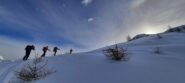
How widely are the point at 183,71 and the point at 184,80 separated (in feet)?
2.40

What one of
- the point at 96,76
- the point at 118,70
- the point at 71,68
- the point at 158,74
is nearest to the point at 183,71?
the point at 158,74

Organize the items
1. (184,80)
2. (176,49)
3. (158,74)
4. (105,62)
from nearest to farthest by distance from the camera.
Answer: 1. (184,80)
2. (158,74)
3. (105,62)
4. (176,49)

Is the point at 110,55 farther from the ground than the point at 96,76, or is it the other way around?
the point at 110,55

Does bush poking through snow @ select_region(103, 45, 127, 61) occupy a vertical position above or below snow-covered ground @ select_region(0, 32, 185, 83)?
above

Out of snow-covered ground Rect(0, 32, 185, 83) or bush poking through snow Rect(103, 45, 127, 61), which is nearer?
snow-covered ground Rect(0, 32, 185, 83)

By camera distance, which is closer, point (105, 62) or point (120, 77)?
point (120, 77)

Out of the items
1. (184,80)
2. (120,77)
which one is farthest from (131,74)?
(184,80)

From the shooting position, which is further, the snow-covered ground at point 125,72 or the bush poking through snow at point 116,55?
the bush poking through snow at point 116,55

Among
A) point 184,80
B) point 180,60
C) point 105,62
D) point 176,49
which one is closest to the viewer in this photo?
point 184,80

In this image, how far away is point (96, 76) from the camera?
5.59 meters

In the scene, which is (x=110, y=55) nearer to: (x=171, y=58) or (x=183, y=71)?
(x=171, y=58)

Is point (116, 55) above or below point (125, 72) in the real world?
above

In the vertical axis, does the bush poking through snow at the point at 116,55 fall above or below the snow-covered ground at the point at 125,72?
above

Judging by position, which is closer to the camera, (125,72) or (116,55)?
(125,72)
